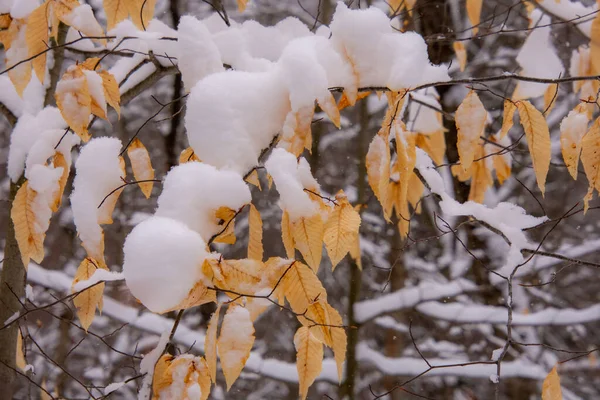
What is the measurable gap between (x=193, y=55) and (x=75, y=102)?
0.60 feet

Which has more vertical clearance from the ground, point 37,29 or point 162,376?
point 37,29

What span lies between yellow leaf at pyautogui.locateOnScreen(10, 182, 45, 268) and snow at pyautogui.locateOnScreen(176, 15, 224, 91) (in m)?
0.31

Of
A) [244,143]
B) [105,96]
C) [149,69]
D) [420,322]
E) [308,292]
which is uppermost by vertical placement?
[420,322]

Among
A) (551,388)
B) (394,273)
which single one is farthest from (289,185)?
(394,273)

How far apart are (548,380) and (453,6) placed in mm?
2642

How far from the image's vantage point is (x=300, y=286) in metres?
0.59

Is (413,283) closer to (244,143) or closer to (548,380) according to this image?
(548,380)

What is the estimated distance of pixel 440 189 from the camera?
0.91 meters

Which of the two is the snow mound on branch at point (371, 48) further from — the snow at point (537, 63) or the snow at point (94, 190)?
the snow at point (537, 63)

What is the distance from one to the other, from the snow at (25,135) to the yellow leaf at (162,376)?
57cm

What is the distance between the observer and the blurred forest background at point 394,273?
2320mm

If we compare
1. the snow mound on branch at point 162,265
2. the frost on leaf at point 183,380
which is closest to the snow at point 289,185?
the snow mound on branch at point 162,265

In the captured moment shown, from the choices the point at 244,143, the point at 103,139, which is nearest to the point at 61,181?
the point at 103,139

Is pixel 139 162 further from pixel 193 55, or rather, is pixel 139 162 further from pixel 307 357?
pixel 307 357
